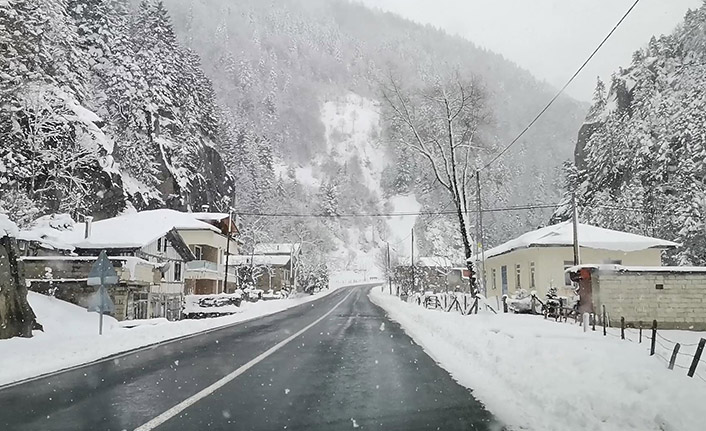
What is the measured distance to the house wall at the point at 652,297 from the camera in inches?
816

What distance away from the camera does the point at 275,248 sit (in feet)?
287

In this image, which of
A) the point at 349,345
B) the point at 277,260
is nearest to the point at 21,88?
the point at 349,345

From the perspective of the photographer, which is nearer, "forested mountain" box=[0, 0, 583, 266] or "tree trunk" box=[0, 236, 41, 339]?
"tree trunk" box=[0, 236, 41, 339]

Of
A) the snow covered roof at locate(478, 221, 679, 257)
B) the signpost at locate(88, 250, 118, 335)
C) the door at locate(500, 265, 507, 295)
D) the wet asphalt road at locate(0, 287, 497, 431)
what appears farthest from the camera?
the door at locate(500, 265, 507, 295)

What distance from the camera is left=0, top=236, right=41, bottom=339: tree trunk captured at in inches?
619

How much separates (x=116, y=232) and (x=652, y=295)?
32.4 m

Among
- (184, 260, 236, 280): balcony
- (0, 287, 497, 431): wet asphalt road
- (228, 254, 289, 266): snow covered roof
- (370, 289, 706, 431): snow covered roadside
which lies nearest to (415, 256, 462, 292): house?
(228, 254, 289, 266): snow covered roof

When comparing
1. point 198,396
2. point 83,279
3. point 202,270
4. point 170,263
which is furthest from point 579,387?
point 202,270

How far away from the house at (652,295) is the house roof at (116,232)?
2736 centimetres

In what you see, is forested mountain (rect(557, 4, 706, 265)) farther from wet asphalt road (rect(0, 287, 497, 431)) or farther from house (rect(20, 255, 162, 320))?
house (rect(20, 255, 162, 320))

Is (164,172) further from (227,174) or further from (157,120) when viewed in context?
(227,174)

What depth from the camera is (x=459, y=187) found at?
97.1 ft

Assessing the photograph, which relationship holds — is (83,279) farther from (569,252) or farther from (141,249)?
(569,252)

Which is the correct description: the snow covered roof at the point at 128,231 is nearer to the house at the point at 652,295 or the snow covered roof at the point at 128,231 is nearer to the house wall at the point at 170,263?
the house wall at the point at 170,263
